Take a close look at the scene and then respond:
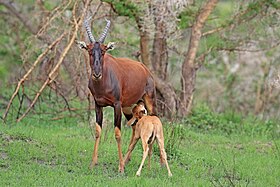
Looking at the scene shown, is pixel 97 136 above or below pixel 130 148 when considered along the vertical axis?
above

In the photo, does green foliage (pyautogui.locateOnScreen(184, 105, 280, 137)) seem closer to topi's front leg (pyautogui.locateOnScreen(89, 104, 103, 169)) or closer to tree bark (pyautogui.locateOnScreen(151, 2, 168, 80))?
tree bark (pyautogui.locateOnScreen(151, 2, 168, 80))

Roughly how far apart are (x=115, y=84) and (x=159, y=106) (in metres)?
5.78

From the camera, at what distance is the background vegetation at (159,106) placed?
34.1ft

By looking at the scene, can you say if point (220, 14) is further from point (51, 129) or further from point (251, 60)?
point (251, 60)

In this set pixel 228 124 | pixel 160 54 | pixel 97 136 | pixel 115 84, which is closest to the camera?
pixel 115 84

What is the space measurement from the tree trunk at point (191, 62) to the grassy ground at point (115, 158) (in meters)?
1.79

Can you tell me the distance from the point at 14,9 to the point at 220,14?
5.92m

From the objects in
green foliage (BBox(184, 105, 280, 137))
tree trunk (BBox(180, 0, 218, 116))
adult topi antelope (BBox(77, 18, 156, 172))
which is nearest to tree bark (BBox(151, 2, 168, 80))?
tree trunk (BBox(180, 0, 218, 116))

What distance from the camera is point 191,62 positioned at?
16625mm

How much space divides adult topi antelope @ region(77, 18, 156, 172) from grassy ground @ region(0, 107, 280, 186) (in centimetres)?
60

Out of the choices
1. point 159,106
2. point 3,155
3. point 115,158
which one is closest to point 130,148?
point 115,158

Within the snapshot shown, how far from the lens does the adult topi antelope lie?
10109 mm

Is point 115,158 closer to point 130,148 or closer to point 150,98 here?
point 130,148

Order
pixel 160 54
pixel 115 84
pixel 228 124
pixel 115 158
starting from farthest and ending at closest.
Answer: pixel 160 54
pixel 228 124
pixel 115 158
pixel 115 84
